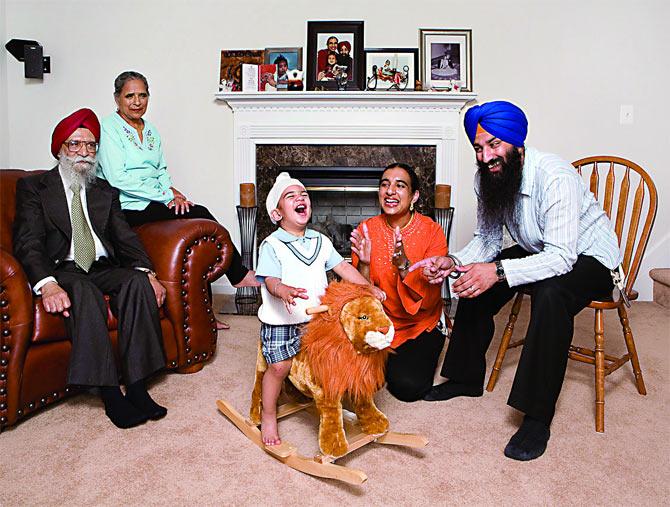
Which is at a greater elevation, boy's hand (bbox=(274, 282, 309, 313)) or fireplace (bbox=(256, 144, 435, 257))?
fireplace (bbox=(256, 144, 435, 257))

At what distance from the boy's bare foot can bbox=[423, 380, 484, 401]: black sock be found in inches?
28.1

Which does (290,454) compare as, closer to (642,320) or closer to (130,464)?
(130,464)

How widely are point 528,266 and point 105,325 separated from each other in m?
1.55

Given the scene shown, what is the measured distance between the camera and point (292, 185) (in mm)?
1909

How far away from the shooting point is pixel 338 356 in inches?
66.9

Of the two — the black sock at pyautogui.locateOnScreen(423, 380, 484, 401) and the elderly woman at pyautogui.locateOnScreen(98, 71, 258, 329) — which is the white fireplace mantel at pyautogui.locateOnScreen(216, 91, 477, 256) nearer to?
the elderly woman at pyautogui.locateOnScreen(98, 71, 258, 329)

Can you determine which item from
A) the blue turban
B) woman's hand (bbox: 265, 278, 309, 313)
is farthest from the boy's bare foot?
the blue turban

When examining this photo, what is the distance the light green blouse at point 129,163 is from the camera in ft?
9.34

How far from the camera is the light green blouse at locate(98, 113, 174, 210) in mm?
2848

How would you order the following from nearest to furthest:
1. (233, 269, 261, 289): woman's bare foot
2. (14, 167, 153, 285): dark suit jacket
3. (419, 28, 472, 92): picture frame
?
1. (14, 167, 153, 285): dark suit jacket
2. (233, 269, 261, 289): woman's bare foot
3. (419, 28, 472, 92): picture frame

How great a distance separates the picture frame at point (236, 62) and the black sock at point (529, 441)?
9.87 ft

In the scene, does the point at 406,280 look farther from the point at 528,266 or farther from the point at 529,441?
the point at 529,441

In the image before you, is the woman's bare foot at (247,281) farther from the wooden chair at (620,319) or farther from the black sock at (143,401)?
the wooden chair at (620,319)

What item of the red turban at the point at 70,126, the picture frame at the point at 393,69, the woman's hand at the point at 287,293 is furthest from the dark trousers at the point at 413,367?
the picture frame at the point at 393,69
